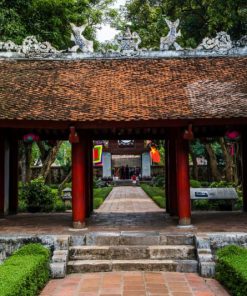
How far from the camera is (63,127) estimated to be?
10188mm

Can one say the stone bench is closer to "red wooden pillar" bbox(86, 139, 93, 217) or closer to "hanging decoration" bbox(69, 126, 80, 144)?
"red wooden pillar" bbox(86, 139, 93, 217)

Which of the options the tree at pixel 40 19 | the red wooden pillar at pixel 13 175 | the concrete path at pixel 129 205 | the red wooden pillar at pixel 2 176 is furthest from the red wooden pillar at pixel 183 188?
the tree at pixel 40 19

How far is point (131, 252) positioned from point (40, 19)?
14872mm

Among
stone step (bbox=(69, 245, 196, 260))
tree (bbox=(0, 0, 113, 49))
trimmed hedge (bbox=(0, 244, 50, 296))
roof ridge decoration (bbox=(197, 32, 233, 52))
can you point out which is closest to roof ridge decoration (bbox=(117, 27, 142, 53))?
roof ridge decoration (bbox=(197, 32, 233, 52))

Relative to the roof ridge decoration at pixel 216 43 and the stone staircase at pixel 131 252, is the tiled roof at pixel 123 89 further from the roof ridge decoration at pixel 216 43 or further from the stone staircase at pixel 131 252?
the stone staircase at pixel 131 252

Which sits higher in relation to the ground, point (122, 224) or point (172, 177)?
point (172, 177)

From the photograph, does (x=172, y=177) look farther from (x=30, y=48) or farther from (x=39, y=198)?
(x=30, y=48)

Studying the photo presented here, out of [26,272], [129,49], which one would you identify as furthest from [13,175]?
[26,272]

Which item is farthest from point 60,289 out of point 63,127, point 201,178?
point 201,178

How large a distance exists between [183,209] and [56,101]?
4.23 metres

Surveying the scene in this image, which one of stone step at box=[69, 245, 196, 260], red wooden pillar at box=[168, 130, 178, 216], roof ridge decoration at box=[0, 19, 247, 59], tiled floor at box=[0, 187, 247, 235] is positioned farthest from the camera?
roof ridge decoration at box=[0, 19, 247, 59]

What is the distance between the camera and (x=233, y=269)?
6.85m

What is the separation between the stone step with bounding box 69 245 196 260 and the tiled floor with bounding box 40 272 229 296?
54 centimetres

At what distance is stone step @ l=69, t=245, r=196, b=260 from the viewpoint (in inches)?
341
